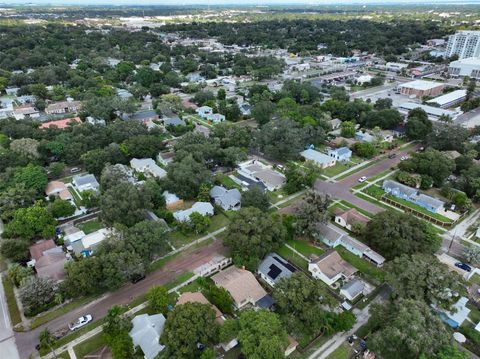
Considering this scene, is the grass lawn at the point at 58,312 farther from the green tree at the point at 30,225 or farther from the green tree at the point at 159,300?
the green tree at the point at 30,225

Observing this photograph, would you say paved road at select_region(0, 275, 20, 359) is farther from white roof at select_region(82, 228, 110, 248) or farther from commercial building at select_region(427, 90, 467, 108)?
commercial building at select_region(427, 90, 467, 108)

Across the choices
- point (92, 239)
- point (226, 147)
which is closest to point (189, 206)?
point (92, 239)

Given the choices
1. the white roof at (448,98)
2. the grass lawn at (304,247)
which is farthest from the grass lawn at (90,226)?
the white roof at (448,98)

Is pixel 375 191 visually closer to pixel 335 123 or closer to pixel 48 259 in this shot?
pixel 335 123

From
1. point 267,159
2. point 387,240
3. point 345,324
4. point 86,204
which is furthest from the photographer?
point 267,159

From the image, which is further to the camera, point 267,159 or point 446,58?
point 446,58

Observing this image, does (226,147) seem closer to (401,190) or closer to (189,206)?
(189,206)

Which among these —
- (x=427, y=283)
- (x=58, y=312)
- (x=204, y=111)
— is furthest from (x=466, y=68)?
(x=58, y=312)
